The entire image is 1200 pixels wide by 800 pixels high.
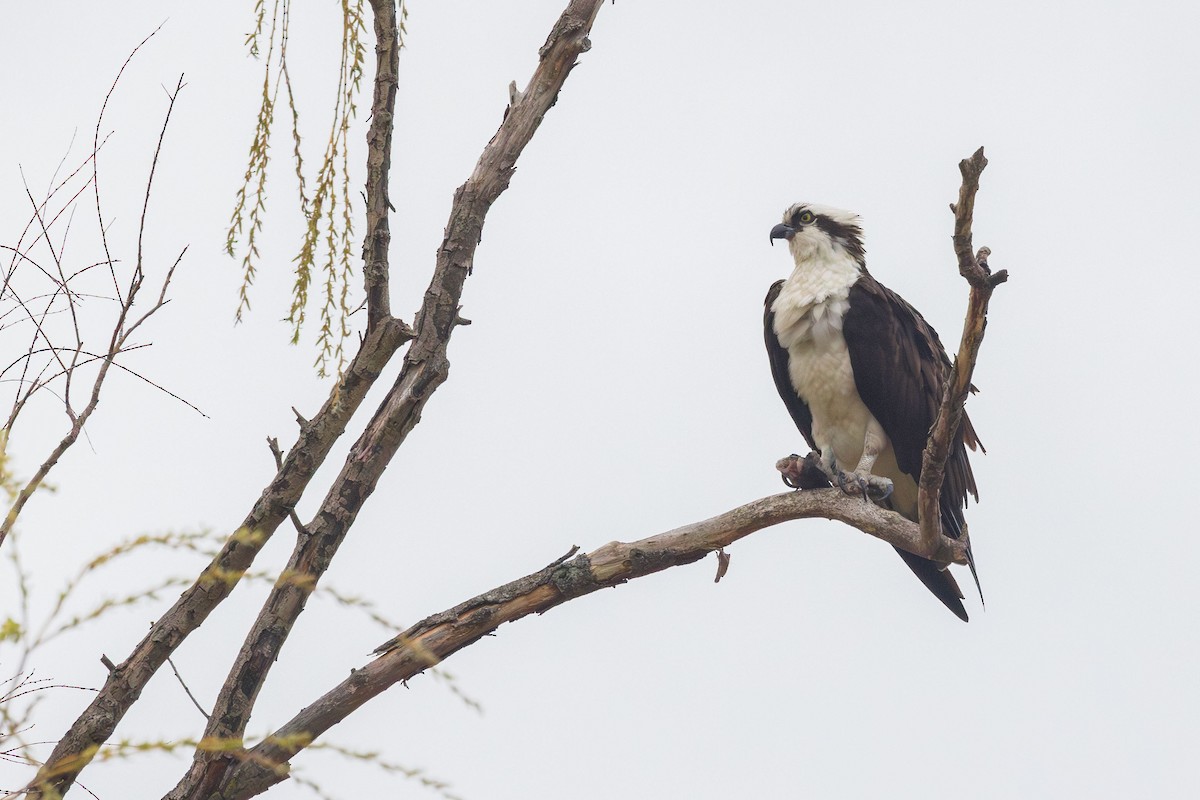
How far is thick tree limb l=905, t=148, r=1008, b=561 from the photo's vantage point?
3.42 m

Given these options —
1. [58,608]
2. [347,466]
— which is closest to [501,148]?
[347,466]

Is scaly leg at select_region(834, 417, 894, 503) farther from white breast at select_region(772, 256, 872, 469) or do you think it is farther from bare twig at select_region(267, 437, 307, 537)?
bare twig at select_region(267, 437, 307, 537)

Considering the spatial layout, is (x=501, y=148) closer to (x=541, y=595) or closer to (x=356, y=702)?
(x=541, y=595)

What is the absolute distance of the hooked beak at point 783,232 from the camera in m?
6.18

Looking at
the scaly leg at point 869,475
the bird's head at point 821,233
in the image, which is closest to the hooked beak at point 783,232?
the bird's head at point 821,233

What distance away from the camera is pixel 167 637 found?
138 inches

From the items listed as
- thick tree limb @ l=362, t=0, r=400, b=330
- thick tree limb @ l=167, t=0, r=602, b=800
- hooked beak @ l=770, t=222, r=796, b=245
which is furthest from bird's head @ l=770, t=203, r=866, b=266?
thick tree limb @ l=362, t=0, r=400, b=330

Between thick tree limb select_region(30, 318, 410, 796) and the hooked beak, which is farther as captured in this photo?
the hooked beak

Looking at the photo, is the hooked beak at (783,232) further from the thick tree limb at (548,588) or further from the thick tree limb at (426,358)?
the thick tree limb at (426,358)

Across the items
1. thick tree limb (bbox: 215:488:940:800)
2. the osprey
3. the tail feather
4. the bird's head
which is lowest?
thick tree limb (bbox: 215:488:940:800)

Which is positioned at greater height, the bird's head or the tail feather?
the bird's head

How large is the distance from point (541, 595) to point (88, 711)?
1.47 metres

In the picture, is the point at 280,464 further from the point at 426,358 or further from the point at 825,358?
the point at 825,358

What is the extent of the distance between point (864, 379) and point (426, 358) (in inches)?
90.2
